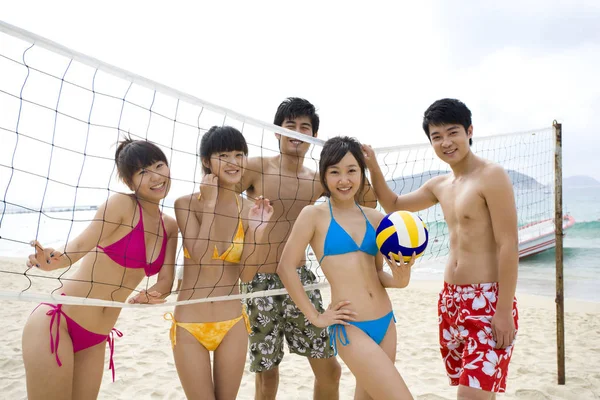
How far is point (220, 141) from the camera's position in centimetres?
234

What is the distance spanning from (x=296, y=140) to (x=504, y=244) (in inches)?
61.5

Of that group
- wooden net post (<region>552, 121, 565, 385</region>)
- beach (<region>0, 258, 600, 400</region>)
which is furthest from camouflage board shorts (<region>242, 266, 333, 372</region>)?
wooden net post (<region>552, 121, 565, 385</region>)

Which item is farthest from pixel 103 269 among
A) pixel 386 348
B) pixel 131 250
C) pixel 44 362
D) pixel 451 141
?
pixel 451 141

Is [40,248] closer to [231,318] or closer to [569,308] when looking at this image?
[231,318]

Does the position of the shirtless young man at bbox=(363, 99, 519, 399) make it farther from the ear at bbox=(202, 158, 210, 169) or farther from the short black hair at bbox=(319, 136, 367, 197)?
the ear at bbox=(202, 158, 210, 169)

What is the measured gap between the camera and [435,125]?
2611mm

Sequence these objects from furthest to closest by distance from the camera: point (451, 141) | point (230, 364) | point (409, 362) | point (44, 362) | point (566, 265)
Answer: point (566, 265), point (409, 362), point (451, 141), point (230, 364), point (44, 362)

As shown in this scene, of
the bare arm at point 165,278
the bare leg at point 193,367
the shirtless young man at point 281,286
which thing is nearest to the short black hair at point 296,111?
the shirtless young man at point 281,286

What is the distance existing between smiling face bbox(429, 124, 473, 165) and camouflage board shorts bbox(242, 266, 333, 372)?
125cm

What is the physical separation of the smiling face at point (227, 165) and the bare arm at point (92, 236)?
Result: 487 millimetres

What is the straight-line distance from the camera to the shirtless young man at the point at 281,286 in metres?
2.93

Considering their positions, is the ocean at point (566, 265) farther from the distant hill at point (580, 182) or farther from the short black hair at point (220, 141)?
the distant hill at point (580, 182)

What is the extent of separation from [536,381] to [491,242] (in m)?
2.69

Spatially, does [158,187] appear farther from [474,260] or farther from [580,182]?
[580,182]
